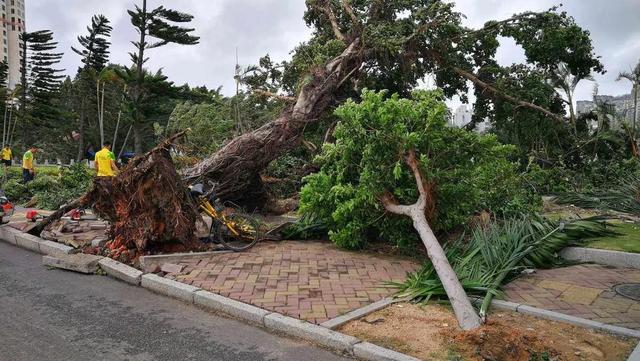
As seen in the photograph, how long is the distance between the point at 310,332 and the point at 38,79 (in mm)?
31817

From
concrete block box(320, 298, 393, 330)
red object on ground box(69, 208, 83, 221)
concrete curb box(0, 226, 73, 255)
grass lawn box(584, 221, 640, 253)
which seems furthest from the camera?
red object on ground box(69, 208, 83, 221)

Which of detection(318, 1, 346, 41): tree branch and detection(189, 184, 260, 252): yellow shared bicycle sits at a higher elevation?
detection(318, 1, 346, 41): tree branch

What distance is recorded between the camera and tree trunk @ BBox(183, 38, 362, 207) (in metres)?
9.86

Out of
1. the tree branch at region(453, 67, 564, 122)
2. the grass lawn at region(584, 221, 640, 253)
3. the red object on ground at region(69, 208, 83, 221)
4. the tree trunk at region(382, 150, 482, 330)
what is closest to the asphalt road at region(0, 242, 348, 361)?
the tree trunk at region(382, 150, 482, 330)

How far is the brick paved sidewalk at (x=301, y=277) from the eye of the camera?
15.6 feet

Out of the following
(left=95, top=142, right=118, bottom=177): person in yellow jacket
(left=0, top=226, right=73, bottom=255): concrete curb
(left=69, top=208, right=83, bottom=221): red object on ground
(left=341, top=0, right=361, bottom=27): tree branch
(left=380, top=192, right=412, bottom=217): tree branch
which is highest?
(left=341, top=0, right=361, bottom=27): tree branch

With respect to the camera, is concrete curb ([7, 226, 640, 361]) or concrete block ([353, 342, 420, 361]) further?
concrete curb ([7, 226, 640, 361])

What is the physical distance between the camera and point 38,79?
29.6 m

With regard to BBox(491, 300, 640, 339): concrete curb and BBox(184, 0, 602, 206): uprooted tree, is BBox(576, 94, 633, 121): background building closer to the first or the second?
BBox(184, 0, 602, 206): uprooted tree

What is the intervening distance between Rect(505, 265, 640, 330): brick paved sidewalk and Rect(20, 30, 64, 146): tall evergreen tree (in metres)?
31.2

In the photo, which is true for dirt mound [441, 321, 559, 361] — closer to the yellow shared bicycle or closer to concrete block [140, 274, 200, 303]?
concrete block [140, 274, 200, 303]

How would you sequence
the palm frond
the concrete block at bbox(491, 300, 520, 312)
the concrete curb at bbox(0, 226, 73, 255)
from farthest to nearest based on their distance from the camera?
the concrete curb at bbox(0, 226, 73, 255) < the palm frond < the concrete block at bbox(491, 300, 520, 312)

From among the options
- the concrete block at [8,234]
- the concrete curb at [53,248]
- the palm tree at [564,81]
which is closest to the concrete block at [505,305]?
the concrete curb at [53,248]

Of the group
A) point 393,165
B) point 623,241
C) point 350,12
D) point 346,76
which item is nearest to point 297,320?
point 393,165
